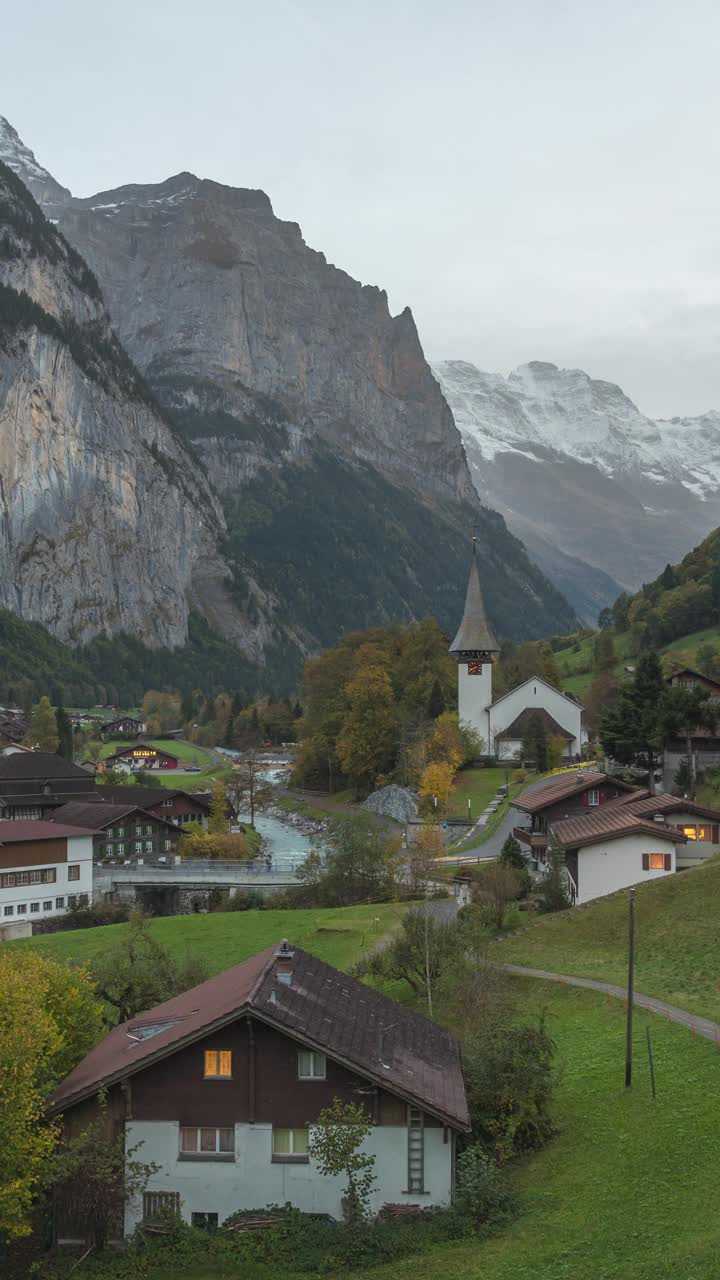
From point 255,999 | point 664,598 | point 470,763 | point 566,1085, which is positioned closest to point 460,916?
point 566,1085

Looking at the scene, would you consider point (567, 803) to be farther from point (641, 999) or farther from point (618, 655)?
point (618, 655)

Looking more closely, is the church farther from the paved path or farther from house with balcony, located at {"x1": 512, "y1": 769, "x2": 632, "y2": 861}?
the paved path

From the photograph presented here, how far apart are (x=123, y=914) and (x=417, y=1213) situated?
153 ft

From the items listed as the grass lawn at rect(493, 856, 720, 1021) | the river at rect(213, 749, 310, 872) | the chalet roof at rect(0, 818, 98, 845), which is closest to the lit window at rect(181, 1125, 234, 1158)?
the grass lawn at rect(493, 856, 720, 1021)

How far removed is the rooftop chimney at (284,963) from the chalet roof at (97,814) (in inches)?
2084

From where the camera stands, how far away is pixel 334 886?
6462 cm

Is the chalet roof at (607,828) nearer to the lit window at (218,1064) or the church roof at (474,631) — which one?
the lit window at (218,1064)

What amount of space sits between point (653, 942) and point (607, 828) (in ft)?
38.3

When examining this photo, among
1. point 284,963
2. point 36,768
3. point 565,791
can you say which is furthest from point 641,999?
point 36,768

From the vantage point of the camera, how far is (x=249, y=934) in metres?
53.6

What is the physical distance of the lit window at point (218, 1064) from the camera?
25266 millimetres

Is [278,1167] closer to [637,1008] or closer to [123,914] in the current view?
[637,1008]

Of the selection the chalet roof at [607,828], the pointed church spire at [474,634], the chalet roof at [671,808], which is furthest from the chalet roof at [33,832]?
the pointed church spire at [474,634]

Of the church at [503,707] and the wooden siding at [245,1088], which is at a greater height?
the church at [503,707]
